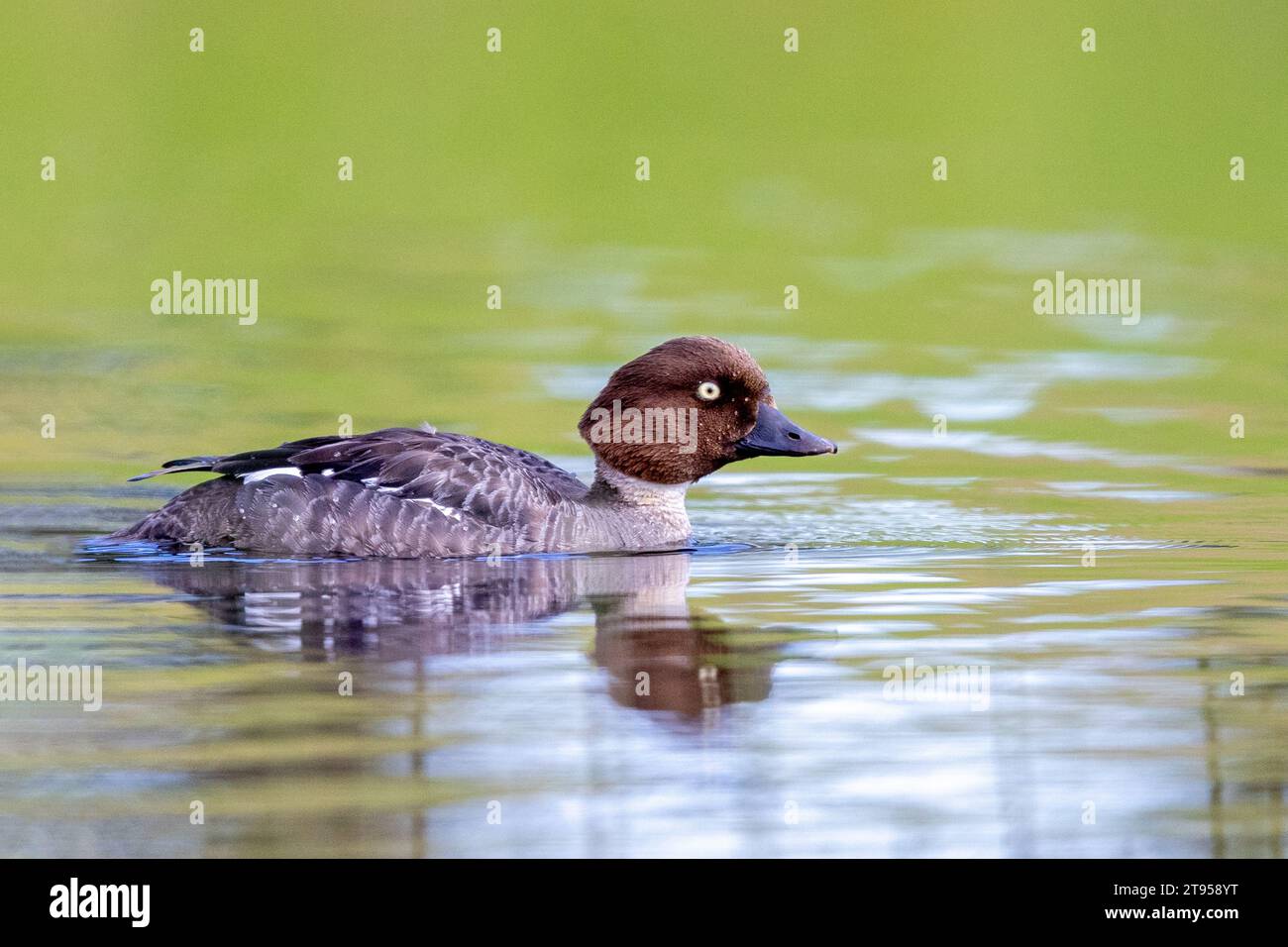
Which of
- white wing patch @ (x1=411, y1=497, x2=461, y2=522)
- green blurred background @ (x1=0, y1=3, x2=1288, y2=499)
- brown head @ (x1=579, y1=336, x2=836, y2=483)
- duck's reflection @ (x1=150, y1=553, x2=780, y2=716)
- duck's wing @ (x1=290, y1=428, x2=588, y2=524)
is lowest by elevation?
duck's reflection @ (x1=150, y1=553, x2=780, y2=716)

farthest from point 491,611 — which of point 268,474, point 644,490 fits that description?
point 644,490

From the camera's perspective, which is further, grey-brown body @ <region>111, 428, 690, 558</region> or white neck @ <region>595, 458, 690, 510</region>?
white neck @ <region>595, 458, 690, 510</region>

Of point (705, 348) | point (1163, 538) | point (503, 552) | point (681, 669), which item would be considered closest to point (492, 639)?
point (681, 669)

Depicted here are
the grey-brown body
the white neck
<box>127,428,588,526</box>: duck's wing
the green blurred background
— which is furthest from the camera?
the green blurred background

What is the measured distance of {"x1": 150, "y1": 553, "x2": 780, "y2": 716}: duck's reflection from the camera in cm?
826

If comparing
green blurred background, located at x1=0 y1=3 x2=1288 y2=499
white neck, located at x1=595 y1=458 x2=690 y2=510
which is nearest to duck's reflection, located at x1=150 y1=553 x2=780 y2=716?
white neck, located at x1=595 y1=458 x2=690 y2=510

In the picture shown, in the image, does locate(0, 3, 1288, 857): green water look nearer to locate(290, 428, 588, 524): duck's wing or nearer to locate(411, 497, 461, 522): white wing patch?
locate(411, 497, 461, 522): white wing patch

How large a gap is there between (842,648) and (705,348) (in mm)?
3136

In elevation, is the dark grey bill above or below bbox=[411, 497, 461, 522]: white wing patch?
above

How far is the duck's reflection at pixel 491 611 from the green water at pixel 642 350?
43mm

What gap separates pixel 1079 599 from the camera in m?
9.91

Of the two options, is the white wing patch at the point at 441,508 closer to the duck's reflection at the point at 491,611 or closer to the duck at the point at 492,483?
the duck at the point at 492,483

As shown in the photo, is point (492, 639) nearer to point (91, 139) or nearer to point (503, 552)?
point (503, 552)

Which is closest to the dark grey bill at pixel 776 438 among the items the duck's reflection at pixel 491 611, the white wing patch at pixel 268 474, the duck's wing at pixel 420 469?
the duck's reflection at pixel 491 611
